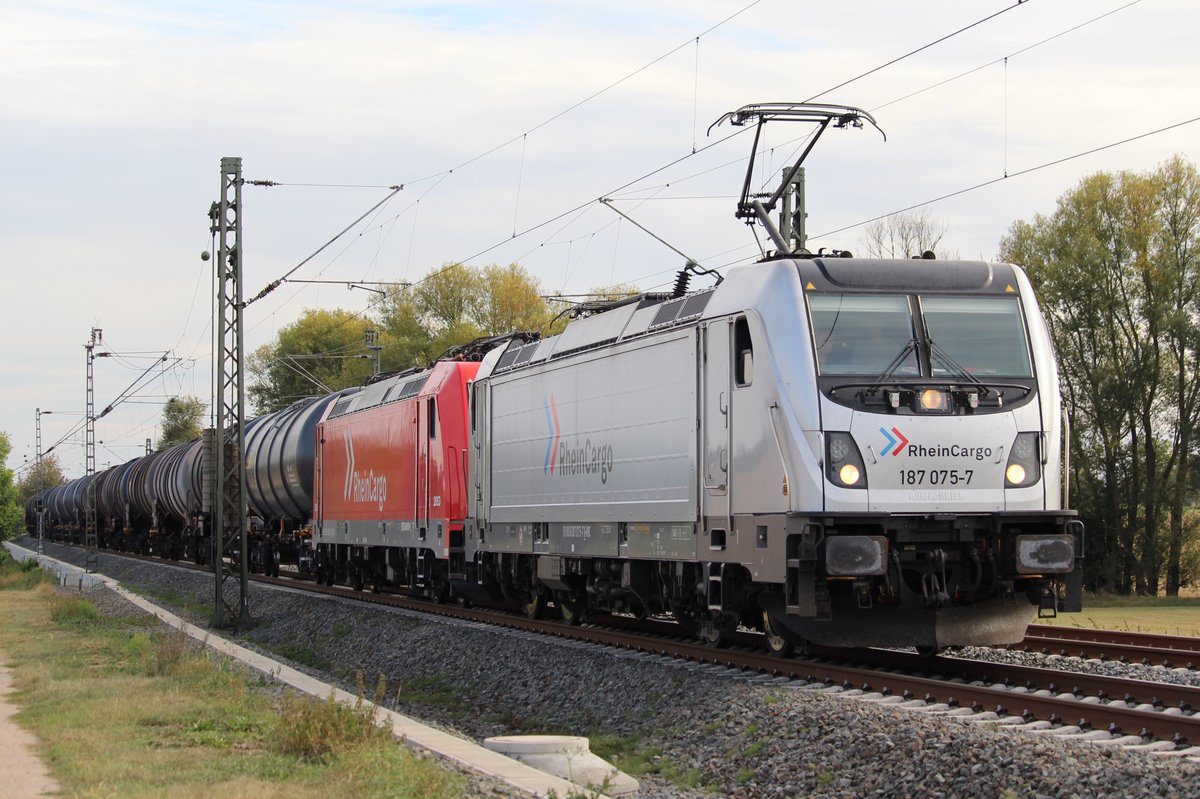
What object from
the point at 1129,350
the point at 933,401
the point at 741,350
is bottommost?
the point at 933,401

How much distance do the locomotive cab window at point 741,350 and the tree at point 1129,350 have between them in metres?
30.6

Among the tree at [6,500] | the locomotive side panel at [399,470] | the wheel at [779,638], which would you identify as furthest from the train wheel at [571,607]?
the tree at [6,500]

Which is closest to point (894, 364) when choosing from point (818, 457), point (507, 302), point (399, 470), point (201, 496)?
point (818, 457)

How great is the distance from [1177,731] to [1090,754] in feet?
3.32

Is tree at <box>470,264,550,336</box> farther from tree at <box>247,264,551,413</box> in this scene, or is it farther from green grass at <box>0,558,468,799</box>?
green grass at <box>0,558,468,799</box>

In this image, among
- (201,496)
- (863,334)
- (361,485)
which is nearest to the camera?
(863,334)

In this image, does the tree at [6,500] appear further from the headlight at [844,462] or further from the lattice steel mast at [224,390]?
the headlight at [844,462]

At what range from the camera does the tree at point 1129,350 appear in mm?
40406

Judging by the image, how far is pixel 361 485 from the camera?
27.3m

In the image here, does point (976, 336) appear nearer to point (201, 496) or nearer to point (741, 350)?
point (741, 350)

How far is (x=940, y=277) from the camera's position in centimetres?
1298

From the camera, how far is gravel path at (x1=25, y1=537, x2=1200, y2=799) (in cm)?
859

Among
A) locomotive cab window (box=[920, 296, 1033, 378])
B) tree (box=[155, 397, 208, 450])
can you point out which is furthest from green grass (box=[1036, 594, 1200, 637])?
tree (box=[155, 397, 208, 450])

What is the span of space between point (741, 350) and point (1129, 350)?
31477 mm
